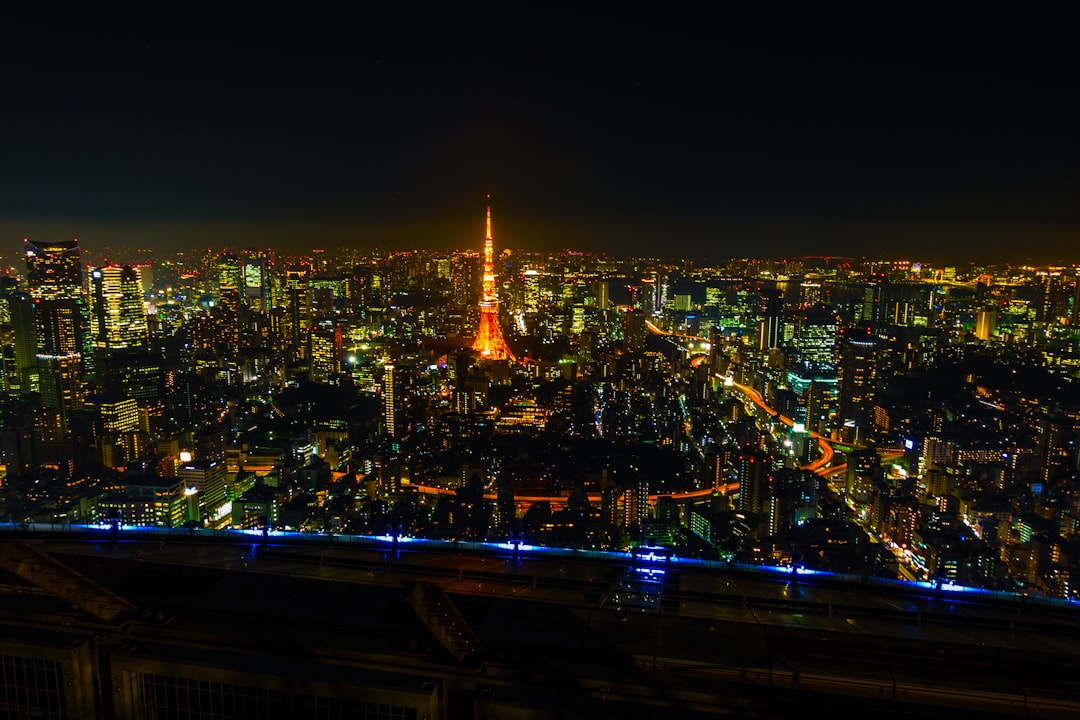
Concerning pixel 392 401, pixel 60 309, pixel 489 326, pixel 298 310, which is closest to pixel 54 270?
pixel 60 309

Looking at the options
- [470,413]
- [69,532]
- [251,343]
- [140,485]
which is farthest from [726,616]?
[251,343]

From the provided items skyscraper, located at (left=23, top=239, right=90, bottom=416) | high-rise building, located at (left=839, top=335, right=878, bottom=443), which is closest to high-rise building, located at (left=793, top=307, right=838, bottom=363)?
high-rise building, located at (left=839, top=335, right=878, bottom=443)

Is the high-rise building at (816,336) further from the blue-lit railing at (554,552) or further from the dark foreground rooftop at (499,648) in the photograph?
the dark foreground rooftop at (499,648)

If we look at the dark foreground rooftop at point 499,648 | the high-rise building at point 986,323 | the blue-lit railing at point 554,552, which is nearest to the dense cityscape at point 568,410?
the high-rise building at point 986,323

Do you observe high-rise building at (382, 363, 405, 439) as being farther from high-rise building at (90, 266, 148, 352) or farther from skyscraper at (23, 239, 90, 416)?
high-rise building at (90, 266, 148, 352)

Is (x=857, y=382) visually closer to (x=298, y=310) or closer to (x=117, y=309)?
(x=298, y=310)
